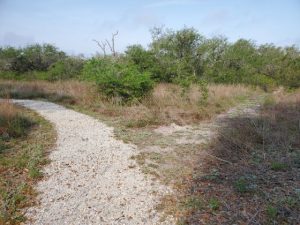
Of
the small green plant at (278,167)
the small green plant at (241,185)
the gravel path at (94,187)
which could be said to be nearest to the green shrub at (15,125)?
the gravel path at (94,187)

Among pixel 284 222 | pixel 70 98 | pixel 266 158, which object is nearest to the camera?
pixel 284 222

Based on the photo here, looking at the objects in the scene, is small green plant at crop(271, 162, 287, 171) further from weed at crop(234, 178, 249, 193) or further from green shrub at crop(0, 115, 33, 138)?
green shrub at crop(0, 115, 33, 138)

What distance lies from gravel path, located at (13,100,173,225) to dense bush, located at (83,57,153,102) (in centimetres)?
421

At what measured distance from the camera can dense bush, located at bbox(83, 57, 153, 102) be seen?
35.8ft

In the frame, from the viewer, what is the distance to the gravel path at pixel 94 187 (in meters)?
3.71

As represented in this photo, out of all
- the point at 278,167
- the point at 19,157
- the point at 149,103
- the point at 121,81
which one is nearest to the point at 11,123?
the point at 19,157

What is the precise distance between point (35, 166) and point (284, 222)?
163 inches

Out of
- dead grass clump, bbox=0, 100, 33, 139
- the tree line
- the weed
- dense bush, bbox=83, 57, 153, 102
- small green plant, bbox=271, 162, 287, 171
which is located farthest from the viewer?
the tree line

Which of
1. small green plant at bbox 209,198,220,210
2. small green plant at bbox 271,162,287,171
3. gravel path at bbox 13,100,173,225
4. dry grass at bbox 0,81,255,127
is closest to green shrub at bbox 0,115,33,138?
gravel path at bbox 13,100,173,225

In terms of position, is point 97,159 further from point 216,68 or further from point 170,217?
point 216,68

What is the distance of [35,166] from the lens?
16.9 ft

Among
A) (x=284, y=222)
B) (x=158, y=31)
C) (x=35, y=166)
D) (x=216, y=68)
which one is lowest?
(x=284, y=222)

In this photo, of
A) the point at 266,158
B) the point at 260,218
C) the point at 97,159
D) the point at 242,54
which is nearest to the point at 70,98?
the point at 97,159

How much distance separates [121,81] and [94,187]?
22.5 ft
